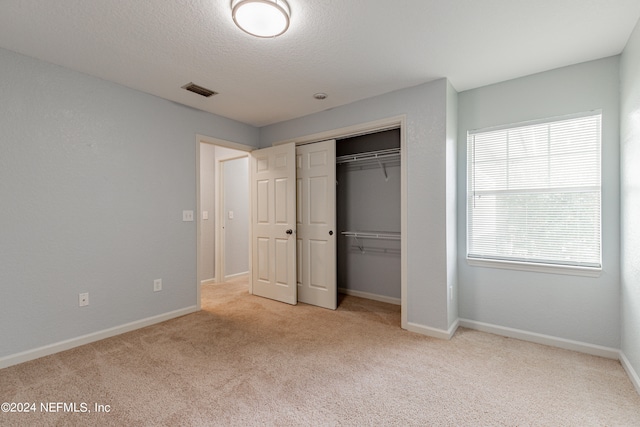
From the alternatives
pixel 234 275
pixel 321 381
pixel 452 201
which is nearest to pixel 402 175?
pixel 452 201

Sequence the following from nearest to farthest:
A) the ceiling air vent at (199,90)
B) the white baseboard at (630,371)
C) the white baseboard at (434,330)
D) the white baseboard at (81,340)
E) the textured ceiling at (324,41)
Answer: the textured ceiling at (324,41)
the white baseboard at (630,371)
the white baseboard at (81,340)
the white baseboard at (434,330)
the ceiling air vent at (199,90)

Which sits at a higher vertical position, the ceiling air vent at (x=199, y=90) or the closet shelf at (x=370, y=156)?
the ceiling air vent at (x=199, y=90)

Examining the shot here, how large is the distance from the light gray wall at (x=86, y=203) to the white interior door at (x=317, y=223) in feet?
4.32

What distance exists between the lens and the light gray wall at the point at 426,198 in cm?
277

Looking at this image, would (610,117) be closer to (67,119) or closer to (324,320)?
(324,320)

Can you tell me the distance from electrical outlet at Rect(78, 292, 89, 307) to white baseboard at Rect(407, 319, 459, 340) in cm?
301

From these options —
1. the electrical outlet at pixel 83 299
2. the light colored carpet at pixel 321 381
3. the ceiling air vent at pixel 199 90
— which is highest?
the ceiling air vent at pixel 199 90

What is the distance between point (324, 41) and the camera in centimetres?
217

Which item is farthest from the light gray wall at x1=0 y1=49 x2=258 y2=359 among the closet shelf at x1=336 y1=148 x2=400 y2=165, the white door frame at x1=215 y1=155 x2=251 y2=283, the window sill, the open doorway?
the window sill

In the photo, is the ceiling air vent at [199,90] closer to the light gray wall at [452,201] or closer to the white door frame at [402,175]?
the white door frame at [402,175]

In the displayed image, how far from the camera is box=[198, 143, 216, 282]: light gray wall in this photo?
4.91 m

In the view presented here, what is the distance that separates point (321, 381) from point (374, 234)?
84.4 inches

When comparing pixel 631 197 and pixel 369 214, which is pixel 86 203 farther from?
pixel 631 197

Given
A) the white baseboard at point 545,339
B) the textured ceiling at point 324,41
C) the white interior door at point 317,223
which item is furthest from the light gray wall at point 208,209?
the white baseboard at point 545,339
